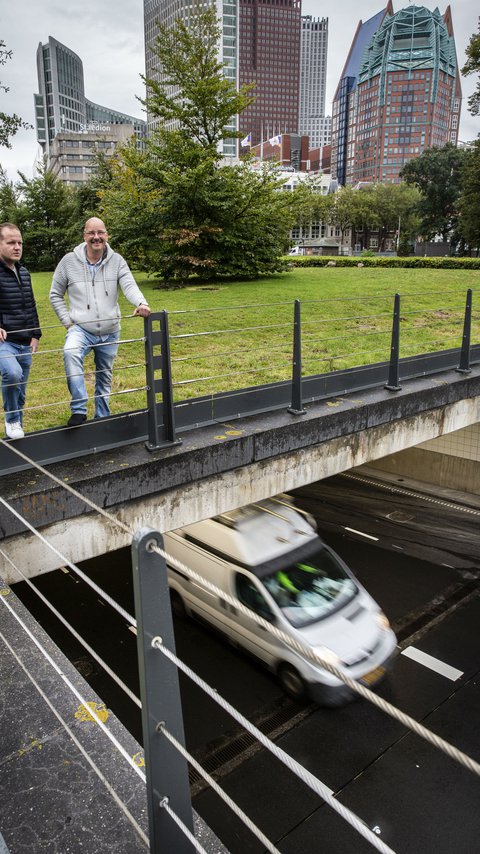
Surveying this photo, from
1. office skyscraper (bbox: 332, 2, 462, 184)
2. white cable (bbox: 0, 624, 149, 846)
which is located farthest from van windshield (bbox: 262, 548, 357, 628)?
office skyscraper (bbox: 332, 2, 462, 184)

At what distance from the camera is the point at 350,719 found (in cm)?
707

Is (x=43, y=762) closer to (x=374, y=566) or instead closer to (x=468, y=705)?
(x=468, y=705)

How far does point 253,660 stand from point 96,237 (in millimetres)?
5673

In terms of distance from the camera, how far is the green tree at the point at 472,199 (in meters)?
34.8

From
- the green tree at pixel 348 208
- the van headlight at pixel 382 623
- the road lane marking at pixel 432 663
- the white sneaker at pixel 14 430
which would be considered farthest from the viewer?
the green tree at pixel 348 208

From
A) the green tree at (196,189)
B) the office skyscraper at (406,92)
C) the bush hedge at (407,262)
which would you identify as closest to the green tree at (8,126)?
the green tree at (196,189)

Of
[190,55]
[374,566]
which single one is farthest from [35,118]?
[374,566]

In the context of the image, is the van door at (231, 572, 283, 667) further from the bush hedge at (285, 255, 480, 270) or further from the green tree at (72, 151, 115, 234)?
the green tree at (72, 151, 115, 234)

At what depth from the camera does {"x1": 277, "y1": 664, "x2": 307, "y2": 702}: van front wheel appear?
7.18 m

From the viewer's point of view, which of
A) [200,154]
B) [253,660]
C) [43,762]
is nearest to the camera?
[43,762]

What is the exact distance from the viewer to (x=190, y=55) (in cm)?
1686

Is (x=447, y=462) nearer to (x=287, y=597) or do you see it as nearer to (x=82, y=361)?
(x=287, y=597)

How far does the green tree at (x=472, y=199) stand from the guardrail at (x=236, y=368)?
2358cm

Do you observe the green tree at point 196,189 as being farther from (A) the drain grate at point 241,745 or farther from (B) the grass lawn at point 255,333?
(A) the drain grate at point 241,745
